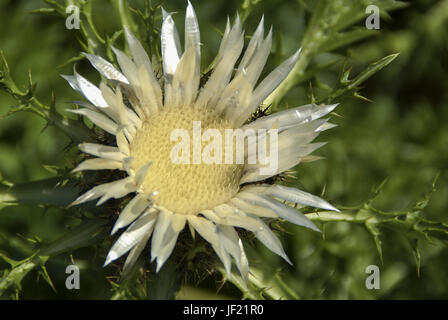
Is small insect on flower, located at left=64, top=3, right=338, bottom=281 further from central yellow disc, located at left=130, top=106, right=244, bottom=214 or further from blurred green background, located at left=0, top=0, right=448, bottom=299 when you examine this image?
blurred green background, located at left=0, top=0, right=448, bottom=299

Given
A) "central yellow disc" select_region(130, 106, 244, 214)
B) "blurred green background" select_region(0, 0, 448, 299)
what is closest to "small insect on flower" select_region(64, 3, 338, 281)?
"central yellow disc" select_region(130, 106, 244, 214)

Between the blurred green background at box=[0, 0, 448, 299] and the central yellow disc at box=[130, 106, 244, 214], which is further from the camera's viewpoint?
the blurred green background at box=[0, 0, 448, 299]

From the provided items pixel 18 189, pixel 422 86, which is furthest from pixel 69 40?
pixel 422 86

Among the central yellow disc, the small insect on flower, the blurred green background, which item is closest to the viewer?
the small insect on flower

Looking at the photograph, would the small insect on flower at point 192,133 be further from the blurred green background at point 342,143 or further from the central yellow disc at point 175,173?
the blurred green background at point 342,143

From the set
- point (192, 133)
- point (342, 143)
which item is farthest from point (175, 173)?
point (342, 143)

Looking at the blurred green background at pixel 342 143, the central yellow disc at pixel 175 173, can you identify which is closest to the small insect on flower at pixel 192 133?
the central yellow disc at pixel 175 173
